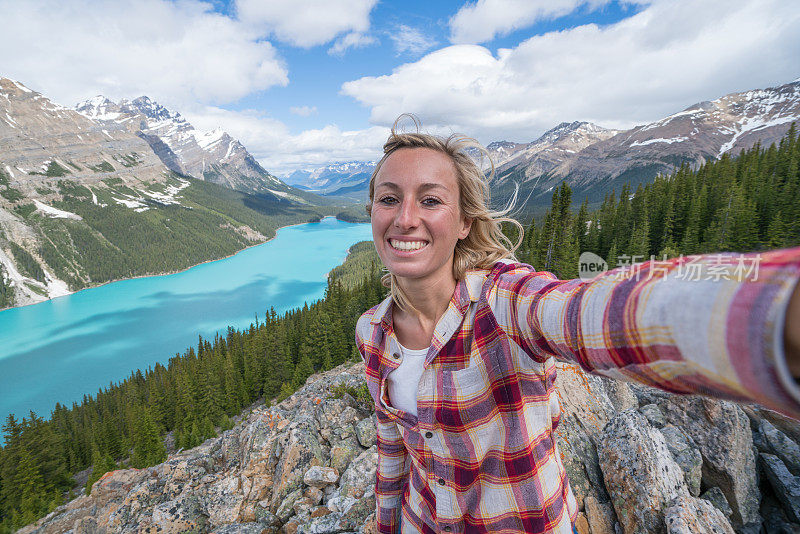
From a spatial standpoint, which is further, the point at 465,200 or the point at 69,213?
the point at 69,213

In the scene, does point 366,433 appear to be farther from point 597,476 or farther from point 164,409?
point 164,409

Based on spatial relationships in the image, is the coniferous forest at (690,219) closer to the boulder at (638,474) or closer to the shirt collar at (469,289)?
the boulder at (638,474)

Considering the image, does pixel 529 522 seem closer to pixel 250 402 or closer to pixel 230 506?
pixel 230 506

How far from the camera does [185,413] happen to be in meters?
41.4

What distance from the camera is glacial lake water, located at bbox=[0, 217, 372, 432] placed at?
2456 inches

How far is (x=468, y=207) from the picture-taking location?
2277 mm

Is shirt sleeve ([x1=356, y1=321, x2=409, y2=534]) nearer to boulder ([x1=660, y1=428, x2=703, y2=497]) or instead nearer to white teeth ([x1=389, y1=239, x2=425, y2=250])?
white teeth ([x1=389, y1=239, x2=425, y2=250])

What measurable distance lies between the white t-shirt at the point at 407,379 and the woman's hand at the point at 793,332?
5.37 ft

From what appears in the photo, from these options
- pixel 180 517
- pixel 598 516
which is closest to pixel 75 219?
pixel 180 517

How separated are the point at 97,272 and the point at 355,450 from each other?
162641 millimetres

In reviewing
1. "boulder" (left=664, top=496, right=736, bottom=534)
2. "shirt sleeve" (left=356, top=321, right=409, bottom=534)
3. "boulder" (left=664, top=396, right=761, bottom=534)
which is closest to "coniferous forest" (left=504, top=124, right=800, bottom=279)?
"boulder" (left=664, top=396, right=761, bottom=534)

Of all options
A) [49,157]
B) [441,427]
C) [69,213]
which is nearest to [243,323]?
[441,427]

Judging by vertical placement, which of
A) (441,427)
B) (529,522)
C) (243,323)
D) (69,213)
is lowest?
(243,323)

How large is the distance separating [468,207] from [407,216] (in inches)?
20.5
